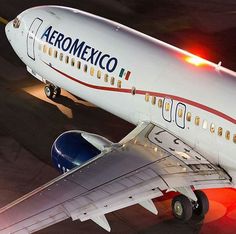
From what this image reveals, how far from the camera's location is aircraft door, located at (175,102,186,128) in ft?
93.5

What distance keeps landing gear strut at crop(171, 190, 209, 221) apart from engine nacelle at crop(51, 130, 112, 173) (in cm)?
377

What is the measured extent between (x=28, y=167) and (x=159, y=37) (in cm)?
1792

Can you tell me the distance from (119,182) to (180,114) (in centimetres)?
492

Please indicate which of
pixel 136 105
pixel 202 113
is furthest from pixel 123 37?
pixel 202 113

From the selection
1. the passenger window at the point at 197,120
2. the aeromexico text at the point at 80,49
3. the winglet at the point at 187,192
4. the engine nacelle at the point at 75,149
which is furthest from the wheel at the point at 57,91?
the winglet at the point at 187,192

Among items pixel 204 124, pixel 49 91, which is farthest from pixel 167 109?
pixel 49 91

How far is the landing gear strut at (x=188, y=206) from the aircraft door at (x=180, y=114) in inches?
116

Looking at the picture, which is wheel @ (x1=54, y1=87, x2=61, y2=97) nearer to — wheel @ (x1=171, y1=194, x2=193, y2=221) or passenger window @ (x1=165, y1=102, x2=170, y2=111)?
passenger window @ (x1=165, y1=102, x2=170, y2=111)

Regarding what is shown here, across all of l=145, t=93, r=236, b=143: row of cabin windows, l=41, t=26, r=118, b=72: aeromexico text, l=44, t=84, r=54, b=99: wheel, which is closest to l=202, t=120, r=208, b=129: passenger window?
l=145, t=93, r=236, b=143: row of cabin windows

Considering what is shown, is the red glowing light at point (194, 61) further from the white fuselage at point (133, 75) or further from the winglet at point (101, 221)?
the winglet at point (101, 221)

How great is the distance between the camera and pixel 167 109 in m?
29.2

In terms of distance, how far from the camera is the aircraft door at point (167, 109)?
29.0 m

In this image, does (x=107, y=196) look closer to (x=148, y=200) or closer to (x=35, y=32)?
(x=148, y=200)

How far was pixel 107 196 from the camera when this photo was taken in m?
24.4
